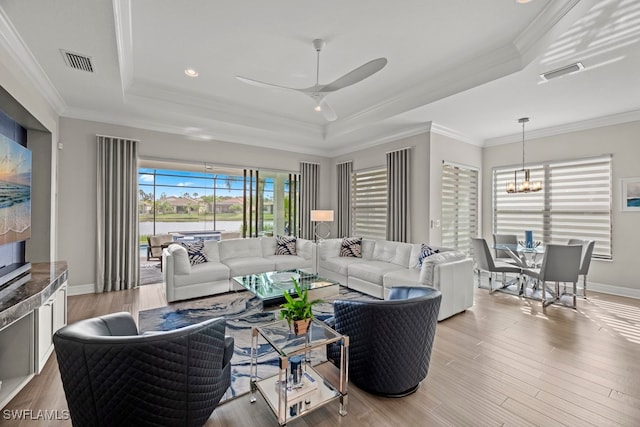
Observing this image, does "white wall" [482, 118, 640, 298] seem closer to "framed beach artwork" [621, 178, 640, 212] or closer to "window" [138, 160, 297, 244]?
"framed beach artwork" [621, 178, 640, 212]

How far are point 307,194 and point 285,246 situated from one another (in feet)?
5.56

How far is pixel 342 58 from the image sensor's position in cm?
332

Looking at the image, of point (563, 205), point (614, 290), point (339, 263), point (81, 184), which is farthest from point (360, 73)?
point (614, 290)

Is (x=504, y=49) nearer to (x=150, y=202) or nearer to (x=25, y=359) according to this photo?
(x=25, y=359)

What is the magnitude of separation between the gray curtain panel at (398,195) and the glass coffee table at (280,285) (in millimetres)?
2203

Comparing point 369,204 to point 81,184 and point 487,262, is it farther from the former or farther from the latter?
point 81,184

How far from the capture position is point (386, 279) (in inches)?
158

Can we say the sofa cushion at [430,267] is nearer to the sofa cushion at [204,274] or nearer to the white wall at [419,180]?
the white wall at [419,180]

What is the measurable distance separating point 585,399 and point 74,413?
3248mm

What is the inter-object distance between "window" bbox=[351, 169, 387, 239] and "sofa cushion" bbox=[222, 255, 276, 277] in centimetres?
237

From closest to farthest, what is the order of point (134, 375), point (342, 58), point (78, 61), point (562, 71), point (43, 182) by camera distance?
1. point (134, 375)
2. point (78, 61)
3. point (562, 71)
4. point (342, 58)
5. point (43, 182)

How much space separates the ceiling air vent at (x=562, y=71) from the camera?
3.09 meters

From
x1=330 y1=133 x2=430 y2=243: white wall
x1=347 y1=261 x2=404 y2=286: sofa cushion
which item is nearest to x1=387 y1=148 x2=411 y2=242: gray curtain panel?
x1=330 y1=133 x2=430 y2=243: white wall

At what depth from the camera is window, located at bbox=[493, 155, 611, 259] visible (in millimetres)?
4778
